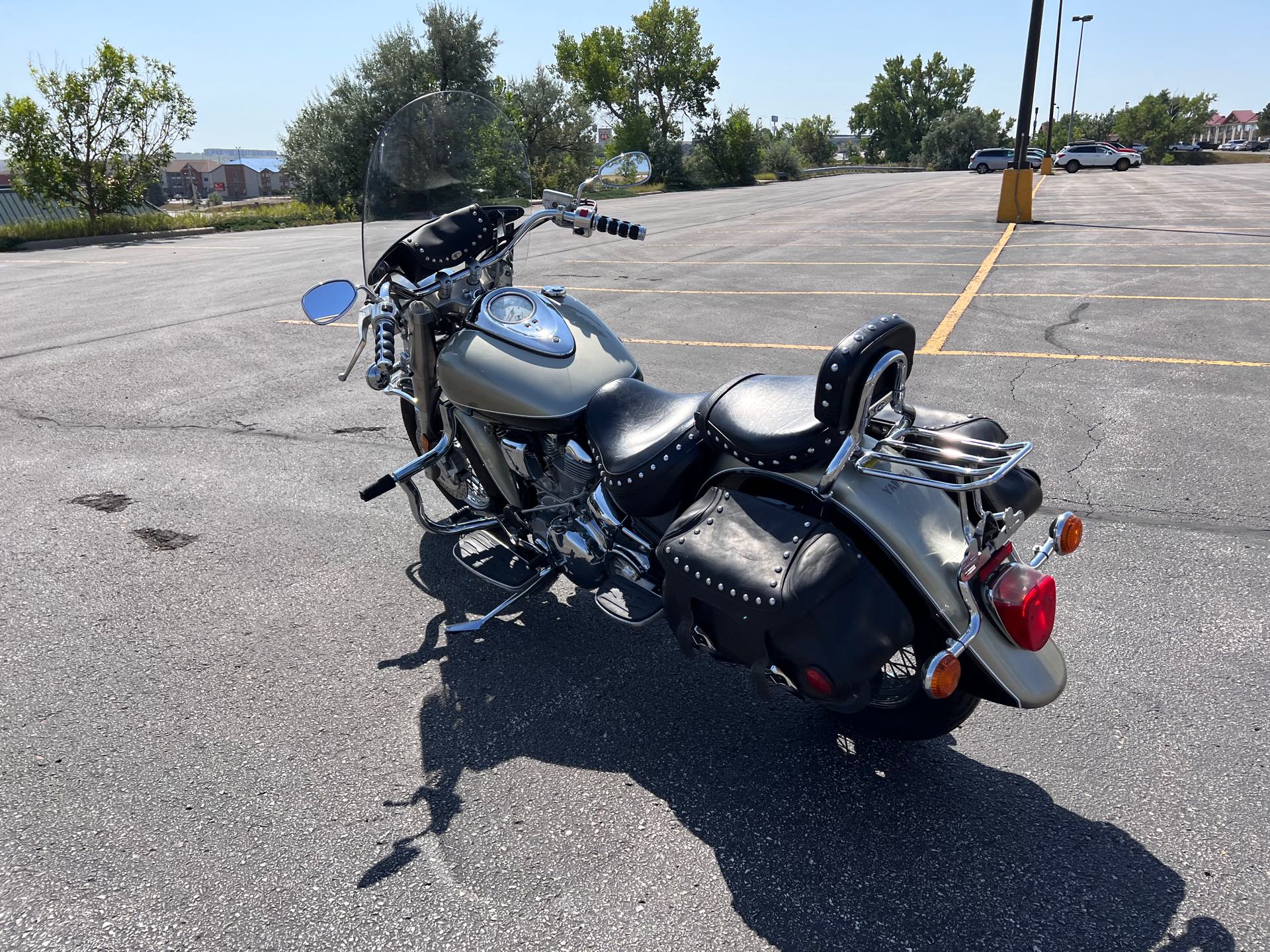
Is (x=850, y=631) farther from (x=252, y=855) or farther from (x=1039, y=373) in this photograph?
(x=1039, y=373)

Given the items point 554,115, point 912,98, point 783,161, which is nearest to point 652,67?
point 783,161

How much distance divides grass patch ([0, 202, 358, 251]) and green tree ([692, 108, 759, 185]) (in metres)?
24.5

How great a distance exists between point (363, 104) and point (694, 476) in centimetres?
3130

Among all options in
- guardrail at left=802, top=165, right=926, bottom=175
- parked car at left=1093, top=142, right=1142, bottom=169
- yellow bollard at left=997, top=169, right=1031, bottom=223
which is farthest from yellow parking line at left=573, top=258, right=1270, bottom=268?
guardrail at left=802, top=165, right=926, bottom=175

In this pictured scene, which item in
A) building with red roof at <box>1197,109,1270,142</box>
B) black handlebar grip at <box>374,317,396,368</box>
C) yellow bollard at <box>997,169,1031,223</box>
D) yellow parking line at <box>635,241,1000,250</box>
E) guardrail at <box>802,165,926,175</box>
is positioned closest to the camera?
black handlebar grip at <box>374,317,396,368</box>

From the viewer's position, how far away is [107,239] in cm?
2222

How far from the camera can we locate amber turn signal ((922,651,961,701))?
6.98 ft

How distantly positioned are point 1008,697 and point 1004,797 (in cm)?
48

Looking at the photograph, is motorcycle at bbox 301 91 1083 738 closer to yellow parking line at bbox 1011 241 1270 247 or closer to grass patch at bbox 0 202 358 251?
yellow parking line at bbox 1011 241 1270 247

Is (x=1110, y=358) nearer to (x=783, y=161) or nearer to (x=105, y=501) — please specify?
(x=105, y=501)

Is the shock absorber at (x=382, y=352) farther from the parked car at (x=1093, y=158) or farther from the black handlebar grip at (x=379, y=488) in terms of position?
the parked car at (x=1093, y=158)

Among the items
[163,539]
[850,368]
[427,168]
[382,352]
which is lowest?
[163,539]

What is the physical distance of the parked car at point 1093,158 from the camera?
134ft

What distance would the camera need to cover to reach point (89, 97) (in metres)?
22.4
